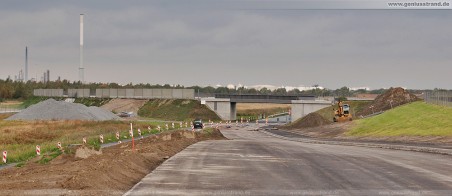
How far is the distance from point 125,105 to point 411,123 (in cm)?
10486

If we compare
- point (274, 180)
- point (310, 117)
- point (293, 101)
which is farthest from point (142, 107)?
point (274, 180)

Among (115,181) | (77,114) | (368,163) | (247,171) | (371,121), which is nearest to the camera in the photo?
(115,181)

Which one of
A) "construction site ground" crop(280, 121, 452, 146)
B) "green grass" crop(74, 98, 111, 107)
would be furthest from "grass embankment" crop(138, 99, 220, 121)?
"construction site ground" crop(280, 121, 452, 146)

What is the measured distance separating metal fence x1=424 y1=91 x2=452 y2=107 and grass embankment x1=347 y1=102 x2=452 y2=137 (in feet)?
3.87

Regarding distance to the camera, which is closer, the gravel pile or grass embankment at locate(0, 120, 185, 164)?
grass embankment at locate(0, 120, 185, 164)

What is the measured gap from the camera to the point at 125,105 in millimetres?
171000

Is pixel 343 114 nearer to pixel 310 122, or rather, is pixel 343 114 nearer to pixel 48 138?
pixel 310 122

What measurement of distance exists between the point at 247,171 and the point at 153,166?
5249mm

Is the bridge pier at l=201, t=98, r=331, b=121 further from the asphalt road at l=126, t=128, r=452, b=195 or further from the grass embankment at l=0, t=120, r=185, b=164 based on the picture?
the asphalt road at l=126, t=128, r=452, b=195

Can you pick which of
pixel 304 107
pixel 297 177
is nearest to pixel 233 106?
pixel 304 107

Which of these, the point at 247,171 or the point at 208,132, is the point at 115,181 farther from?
the point at 208,132

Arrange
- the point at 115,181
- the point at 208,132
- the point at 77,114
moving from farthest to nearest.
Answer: the point at 77,114 < the point at 208,132 < the point at 115,181

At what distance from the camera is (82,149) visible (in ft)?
115

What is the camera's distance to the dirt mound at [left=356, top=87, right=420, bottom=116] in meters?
127
